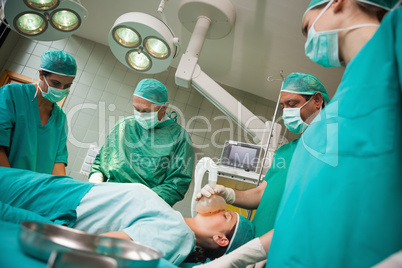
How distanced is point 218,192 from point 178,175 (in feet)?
2.03

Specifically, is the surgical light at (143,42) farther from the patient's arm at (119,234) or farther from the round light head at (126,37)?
the patient's arm at (119,234)

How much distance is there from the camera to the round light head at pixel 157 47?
2.01 m

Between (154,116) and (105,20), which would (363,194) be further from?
(105,20)

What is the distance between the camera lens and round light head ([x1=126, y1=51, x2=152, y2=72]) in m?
2.16

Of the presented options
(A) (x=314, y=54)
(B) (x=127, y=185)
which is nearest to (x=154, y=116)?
(B) (x=127, y=185)

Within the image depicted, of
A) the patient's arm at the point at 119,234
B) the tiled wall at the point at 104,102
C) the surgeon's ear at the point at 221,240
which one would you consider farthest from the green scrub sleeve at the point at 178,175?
the tiled wall at the point at 104,102

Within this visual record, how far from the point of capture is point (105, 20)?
3494 millimetres

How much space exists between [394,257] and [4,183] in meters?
1.61

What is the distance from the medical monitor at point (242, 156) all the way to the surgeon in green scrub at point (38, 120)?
151cm

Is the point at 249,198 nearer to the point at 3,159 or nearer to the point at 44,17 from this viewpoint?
the point at 3,159

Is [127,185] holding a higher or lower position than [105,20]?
lower

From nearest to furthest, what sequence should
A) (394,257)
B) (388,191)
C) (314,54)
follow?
1. (394,257)
2. (388,191)
3. (314,54)

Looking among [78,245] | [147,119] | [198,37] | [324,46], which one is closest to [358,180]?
[324,46]

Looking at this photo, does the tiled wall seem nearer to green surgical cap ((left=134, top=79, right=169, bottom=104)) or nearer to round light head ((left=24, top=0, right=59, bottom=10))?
green surgical cap ((left=134, top=79, right=169, bottom=104))
